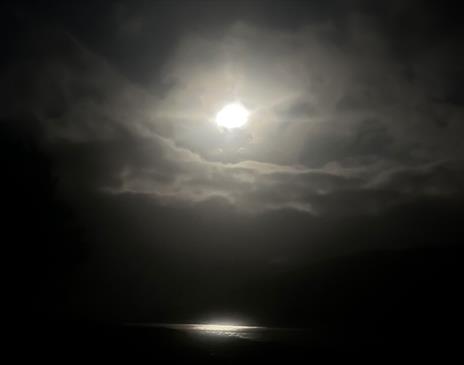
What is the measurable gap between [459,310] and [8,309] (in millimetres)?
202749

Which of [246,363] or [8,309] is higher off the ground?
[8,309]

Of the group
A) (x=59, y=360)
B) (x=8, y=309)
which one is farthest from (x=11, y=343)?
(x=8, y=309)

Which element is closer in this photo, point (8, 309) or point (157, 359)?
point (157, 359)

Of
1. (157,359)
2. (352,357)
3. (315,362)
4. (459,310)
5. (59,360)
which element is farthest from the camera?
(459,310)

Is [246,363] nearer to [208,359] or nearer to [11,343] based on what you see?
[208,359]

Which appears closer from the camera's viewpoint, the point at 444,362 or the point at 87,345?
the point at 87,345

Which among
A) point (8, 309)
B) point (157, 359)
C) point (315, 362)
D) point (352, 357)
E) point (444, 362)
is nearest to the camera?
point (157, 359)

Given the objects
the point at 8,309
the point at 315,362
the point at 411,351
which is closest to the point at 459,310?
the point at 411,351

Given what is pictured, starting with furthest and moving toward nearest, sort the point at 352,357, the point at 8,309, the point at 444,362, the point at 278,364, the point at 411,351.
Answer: the point at 8,309 < the point at 411,351 < the point at 352,357 < the point at 444,362 < the point at 278,364

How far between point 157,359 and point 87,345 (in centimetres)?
1239

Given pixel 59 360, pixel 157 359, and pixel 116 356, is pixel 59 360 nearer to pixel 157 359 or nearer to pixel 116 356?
pixel 116 356

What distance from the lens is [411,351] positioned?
59.0m

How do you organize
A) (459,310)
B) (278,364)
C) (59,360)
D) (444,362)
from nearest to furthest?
1. (59,360)
2. (278,364)
3. (444,362)
4. (459,310)

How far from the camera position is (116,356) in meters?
36.6
